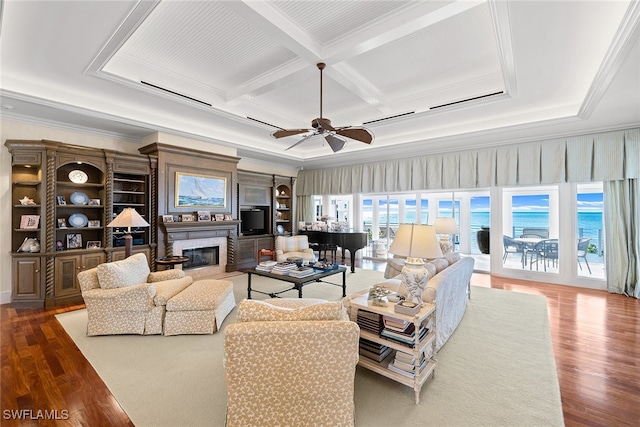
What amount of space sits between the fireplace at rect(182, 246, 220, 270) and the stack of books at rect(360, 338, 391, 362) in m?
4.56

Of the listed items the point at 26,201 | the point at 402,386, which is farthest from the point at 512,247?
the point at 26,201

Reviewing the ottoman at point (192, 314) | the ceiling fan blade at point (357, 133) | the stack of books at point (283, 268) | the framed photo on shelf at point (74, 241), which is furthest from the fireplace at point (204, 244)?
the ceiling fan blade at point (357, 133)

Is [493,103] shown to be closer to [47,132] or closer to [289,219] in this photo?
[289,219]

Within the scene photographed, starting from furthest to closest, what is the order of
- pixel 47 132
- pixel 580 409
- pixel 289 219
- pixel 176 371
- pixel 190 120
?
1. pixel 289 219
2. pixel 190 120
3. pixel 47 132
4. pixel 176 371
5. pixel 580 409

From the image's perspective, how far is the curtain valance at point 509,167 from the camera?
4.68 meters

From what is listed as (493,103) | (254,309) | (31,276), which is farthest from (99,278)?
(493,103)

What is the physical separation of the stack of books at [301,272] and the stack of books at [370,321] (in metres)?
1.63

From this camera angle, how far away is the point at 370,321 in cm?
235

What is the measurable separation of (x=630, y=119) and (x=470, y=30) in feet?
11.7

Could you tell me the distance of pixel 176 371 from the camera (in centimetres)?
249

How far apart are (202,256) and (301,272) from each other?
3159 millimetres

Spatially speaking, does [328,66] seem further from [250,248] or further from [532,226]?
[532,226]

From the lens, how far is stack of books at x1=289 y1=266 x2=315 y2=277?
13.0 feet

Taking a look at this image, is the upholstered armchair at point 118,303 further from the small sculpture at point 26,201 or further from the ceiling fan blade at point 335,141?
the ceiling fan blade at point 335,141
